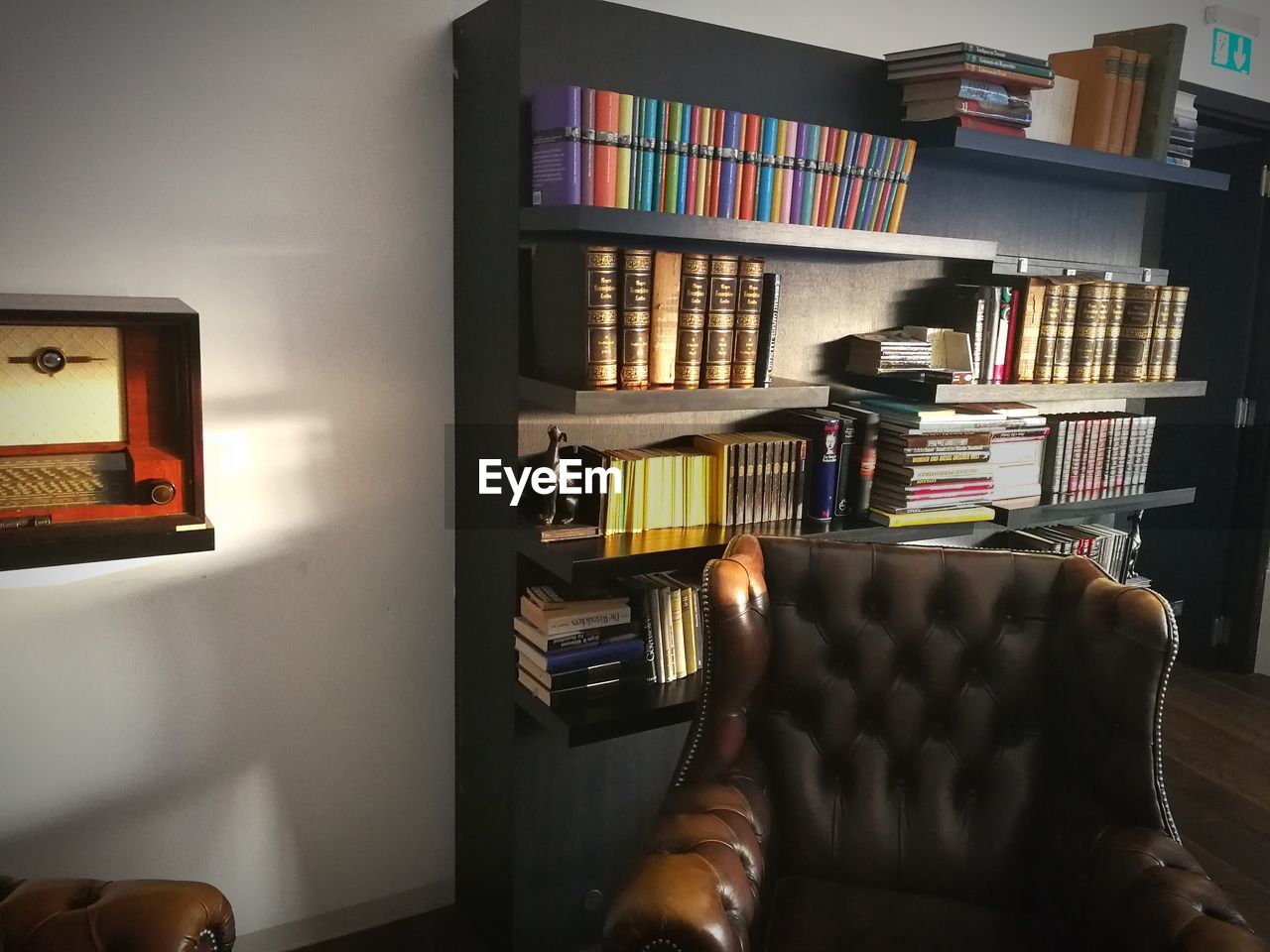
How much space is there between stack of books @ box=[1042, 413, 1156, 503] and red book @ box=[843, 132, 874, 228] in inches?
37.0

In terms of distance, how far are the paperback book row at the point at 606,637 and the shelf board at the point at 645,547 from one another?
0.09 metres

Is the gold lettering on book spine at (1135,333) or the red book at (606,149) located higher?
the red book at (606,149)

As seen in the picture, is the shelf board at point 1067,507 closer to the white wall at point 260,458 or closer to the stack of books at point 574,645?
the stack of books at point 574,645

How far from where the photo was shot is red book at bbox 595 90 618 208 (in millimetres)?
1838

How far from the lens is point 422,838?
7.61ft

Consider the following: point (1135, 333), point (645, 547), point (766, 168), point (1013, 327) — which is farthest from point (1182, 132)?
point (645, 547)

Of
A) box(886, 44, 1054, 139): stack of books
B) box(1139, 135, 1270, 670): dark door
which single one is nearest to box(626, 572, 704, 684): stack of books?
box(886, 44, 1054, 139): stack of books

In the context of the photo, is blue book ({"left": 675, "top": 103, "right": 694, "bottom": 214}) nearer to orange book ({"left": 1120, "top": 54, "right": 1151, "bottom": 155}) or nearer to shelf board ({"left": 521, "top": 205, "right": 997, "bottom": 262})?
shelf board ({"left": 521, "top": 205, "right": 997, "bottom": 262})

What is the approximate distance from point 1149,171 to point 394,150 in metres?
1.98

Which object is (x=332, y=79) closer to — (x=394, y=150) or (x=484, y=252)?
(x=394, y=150)

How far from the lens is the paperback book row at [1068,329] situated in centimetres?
261

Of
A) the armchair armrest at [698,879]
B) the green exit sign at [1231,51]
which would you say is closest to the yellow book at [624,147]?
the armchair armrest at [698,879]

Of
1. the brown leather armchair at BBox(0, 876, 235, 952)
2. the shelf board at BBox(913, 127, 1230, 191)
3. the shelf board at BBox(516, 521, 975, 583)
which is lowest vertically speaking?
the brown leather armchair at BBox(0, 876, 235, 952)

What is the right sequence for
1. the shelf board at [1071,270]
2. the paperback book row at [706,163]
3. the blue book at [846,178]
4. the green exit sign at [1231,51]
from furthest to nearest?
the green exit sign at [1231,51]
the shelf board at [1071,270]
the blue book at [846,178]
the paperback book row at [706,163]
